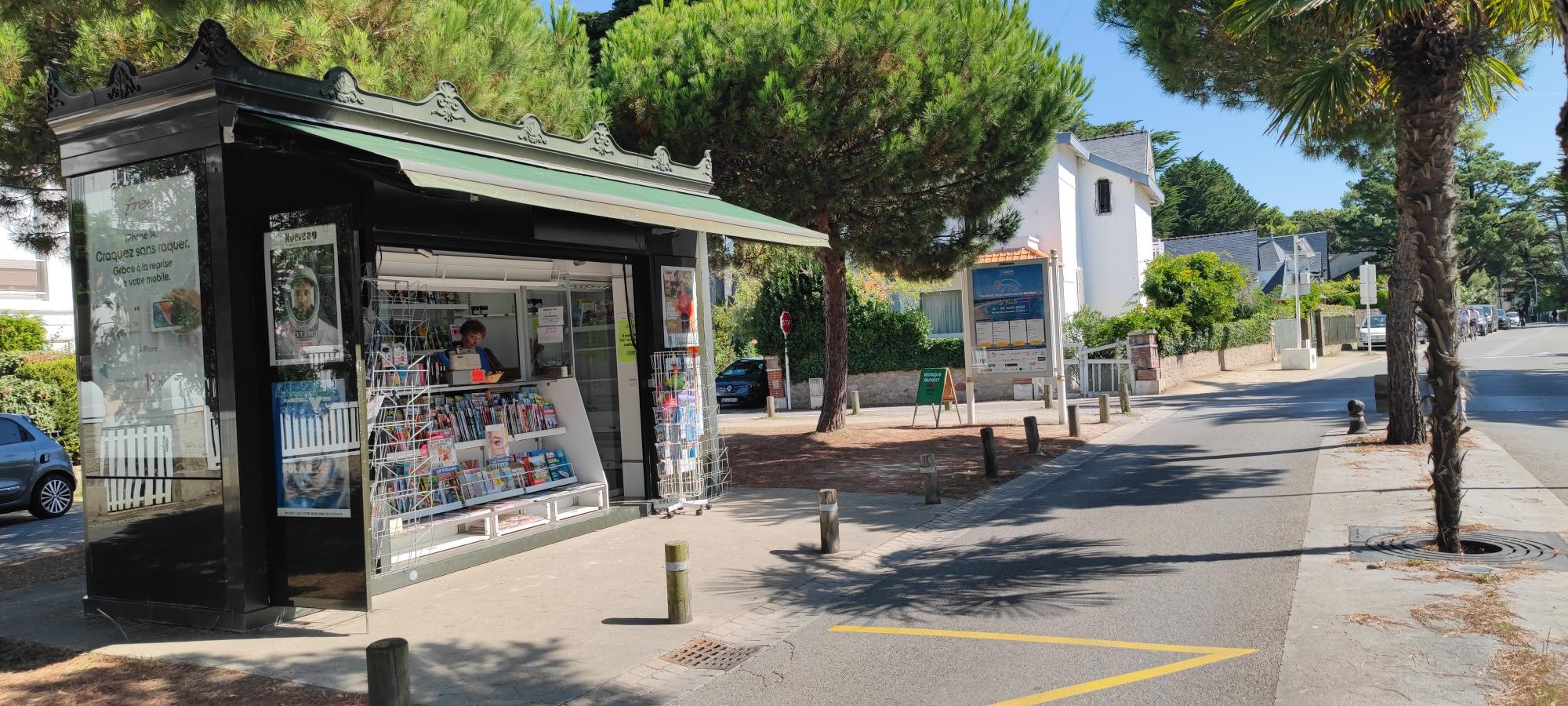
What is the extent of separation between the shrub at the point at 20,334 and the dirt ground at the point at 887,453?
48.7 ft

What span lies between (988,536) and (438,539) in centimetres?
523

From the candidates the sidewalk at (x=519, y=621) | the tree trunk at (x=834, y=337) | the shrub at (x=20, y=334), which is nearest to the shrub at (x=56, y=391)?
the shrub at (x=20, y=334)

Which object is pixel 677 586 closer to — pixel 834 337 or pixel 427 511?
pixel 427 511

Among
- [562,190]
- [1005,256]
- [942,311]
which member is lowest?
[942,311]

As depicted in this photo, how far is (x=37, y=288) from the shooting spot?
1051 inches

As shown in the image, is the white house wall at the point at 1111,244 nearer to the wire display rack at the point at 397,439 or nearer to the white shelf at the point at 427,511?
the white shelf at the point at 427,511

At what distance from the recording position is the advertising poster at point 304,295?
695cm

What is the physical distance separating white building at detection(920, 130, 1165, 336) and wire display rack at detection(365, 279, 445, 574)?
24771mm

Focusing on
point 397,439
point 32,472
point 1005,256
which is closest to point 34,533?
point 32,472

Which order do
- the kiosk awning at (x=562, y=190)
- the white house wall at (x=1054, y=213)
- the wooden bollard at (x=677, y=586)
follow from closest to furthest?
the kiosk awning at (x=562, y=190) < the wooden bollard at (x=677, y=586) < the white house wall at (x=1054, y=213)

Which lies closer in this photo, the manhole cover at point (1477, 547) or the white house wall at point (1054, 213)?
the manhole cover at point (1477, 547)

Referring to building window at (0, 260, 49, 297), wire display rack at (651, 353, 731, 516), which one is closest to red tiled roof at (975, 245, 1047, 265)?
wire display rack at (651, 353, 731, 516)

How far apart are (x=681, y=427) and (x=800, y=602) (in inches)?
154

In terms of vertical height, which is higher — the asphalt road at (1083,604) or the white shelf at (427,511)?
the white shelf at (427,511)
